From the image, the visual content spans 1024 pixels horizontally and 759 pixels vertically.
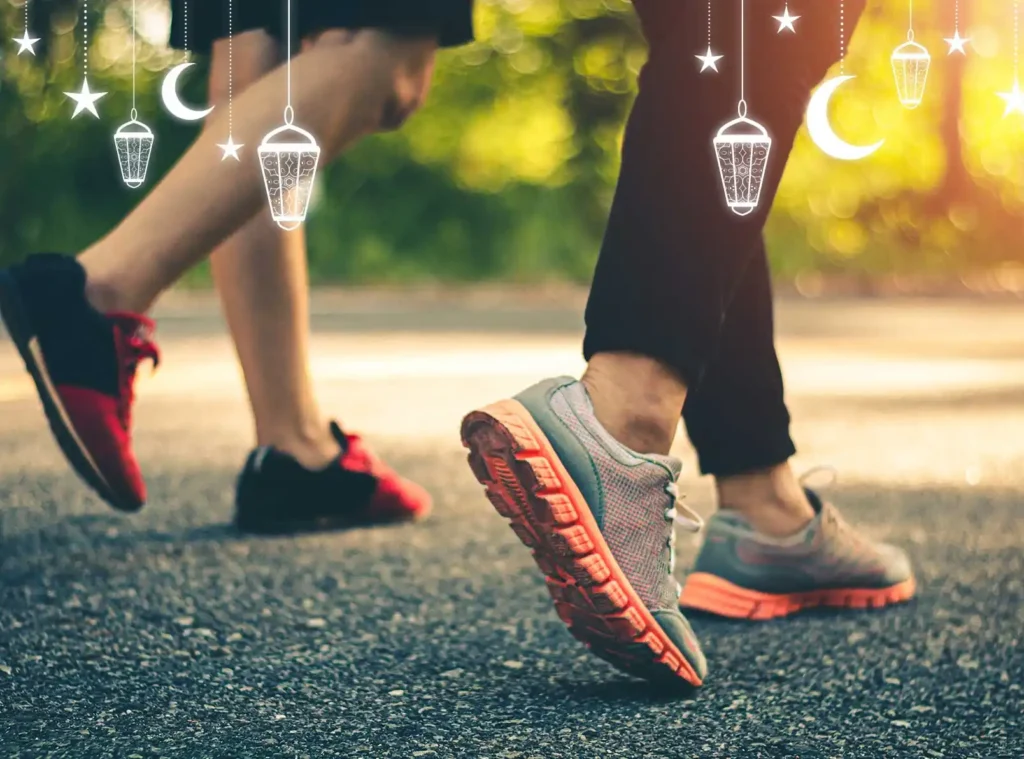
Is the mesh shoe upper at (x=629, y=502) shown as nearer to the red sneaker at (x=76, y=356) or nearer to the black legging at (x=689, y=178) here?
the black legging at (x=689, y=178)

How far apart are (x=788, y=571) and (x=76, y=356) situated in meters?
0.95

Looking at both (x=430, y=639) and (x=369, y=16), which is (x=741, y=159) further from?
(x=430, y=639)

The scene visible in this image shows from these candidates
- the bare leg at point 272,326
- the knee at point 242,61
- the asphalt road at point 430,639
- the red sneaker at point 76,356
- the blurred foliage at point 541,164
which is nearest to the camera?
the asphalt road at point 430,639

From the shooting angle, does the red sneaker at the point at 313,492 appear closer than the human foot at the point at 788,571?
No

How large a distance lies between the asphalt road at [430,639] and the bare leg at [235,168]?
42 centimetres

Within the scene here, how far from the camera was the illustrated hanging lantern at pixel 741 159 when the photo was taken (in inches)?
62.1

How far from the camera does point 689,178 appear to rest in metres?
1.57

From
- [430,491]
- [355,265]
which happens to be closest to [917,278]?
[355,265]

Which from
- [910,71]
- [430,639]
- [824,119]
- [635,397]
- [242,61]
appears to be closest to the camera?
[635,397]

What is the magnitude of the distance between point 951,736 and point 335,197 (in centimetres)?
1153

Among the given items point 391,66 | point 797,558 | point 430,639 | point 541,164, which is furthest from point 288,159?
point 541,164

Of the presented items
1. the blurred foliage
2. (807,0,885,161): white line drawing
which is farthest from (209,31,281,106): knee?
the blurred foliage

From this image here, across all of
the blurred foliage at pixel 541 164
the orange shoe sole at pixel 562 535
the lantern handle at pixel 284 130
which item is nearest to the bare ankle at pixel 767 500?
the orange shoe sole at pixel 562 535

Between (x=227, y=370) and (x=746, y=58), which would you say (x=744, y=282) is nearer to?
(x=746, y=58)
